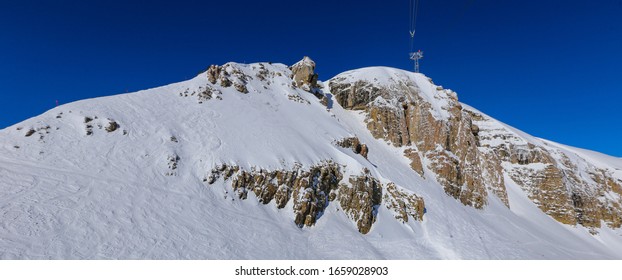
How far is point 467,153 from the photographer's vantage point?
46.8 m

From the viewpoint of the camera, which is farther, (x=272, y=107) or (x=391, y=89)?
(x=391, y=89)

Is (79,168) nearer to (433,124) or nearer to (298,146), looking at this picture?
(298,146)

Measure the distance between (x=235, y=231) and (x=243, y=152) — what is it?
8327 millimetres

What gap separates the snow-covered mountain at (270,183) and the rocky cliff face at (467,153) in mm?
299

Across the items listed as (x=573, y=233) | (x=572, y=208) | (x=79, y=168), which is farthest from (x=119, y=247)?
(x=572, y=208)

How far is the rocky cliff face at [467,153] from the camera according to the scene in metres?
43.8

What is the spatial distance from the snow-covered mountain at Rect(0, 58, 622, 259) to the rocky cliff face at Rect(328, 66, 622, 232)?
299mm

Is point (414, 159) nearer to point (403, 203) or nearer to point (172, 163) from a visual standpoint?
point (403, 203)

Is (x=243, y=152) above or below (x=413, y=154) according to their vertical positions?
below

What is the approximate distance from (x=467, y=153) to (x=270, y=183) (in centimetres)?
3563

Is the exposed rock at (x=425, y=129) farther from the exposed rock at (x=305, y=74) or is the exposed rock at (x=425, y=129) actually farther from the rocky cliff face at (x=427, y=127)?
the exposed rock at (x=305, y=74)

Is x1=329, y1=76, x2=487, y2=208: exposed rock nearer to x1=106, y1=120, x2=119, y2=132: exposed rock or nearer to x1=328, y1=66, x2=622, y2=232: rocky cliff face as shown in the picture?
x1=328, y1=66, x2=622, y2=232: rocky cliff face
